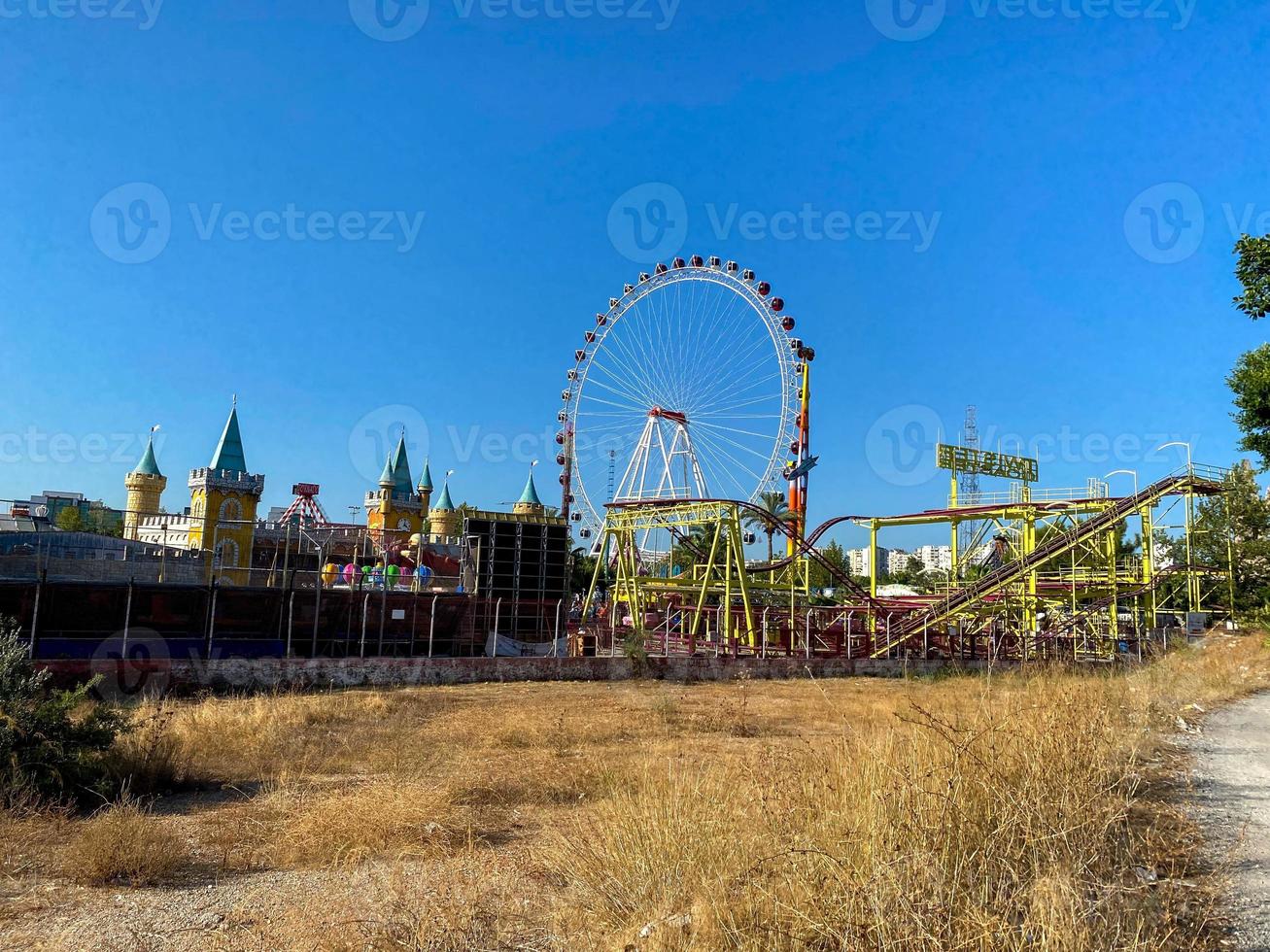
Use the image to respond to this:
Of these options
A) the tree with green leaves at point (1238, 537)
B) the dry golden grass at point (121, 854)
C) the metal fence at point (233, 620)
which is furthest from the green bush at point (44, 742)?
the tree with green leaves at point (1238, 537)

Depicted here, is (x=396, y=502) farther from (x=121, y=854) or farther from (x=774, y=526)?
(x=121, y=854)

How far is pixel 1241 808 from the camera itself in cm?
725

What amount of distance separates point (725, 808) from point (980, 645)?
3153 centimetres

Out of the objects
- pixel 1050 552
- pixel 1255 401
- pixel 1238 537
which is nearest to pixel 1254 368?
pixel 1255 401

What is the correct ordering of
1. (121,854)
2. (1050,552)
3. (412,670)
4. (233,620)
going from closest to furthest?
(121,854), (412,670), (233,620), (1050,552)

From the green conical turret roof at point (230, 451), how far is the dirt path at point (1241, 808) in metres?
55.2

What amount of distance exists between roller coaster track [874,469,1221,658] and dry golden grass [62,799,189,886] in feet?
95.5

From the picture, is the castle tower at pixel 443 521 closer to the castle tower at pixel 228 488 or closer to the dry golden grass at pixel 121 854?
the castle tower at pixel 228 488

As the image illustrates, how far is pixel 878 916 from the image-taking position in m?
3.74

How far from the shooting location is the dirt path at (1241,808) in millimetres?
4891

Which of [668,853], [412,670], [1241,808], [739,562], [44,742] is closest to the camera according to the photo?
[668,853]

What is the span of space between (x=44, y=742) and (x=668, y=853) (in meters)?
7.08

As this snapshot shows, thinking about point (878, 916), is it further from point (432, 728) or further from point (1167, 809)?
point (432, 728)

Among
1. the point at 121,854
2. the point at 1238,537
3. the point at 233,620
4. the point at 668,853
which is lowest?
the point at 121,854
